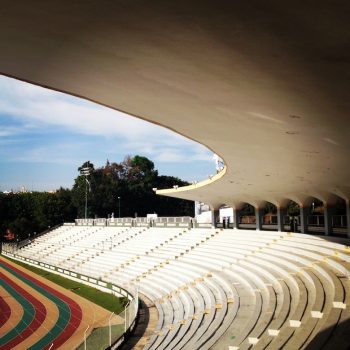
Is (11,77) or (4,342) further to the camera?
(4,342)

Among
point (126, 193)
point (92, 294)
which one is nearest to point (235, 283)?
point (92, 294)

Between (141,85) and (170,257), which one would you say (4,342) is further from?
(141,85)

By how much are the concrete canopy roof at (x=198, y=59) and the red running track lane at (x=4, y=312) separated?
58.4ft

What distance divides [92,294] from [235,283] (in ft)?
39.0

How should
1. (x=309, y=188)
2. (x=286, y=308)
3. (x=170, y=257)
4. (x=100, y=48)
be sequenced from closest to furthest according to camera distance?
(x=100, y=48) → (x=286, y=308) → (x=309, y=188) → (x=170, y=257)

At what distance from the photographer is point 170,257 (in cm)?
2775

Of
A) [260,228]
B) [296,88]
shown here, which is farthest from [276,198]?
[296,88]

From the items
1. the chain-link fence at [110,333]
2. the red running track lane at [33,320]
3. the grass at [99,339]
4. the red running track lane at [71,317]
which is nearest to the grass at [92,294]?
the red running track lane at [71,317]

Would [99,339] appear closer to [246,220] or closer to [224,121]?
[224,121]

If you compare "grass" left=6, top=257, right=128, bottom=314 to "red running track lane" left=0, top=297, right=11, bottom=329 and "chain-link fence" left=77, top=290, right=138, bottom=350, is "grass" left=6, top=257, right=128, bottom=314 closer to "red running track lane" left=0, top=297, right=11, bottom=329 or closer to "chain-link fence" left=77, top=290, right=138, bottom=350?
"red running track lane" left=0, top=297, right=11, bottom=329

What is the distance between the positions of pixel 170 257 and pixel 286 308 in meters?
16.6

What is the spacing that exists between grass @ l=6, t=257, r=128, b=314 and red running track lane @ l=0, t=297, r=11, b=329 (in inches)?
178

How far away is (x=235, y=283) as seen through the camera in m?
17.7

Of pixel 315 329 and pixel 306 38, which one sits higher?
pixel 306 38
